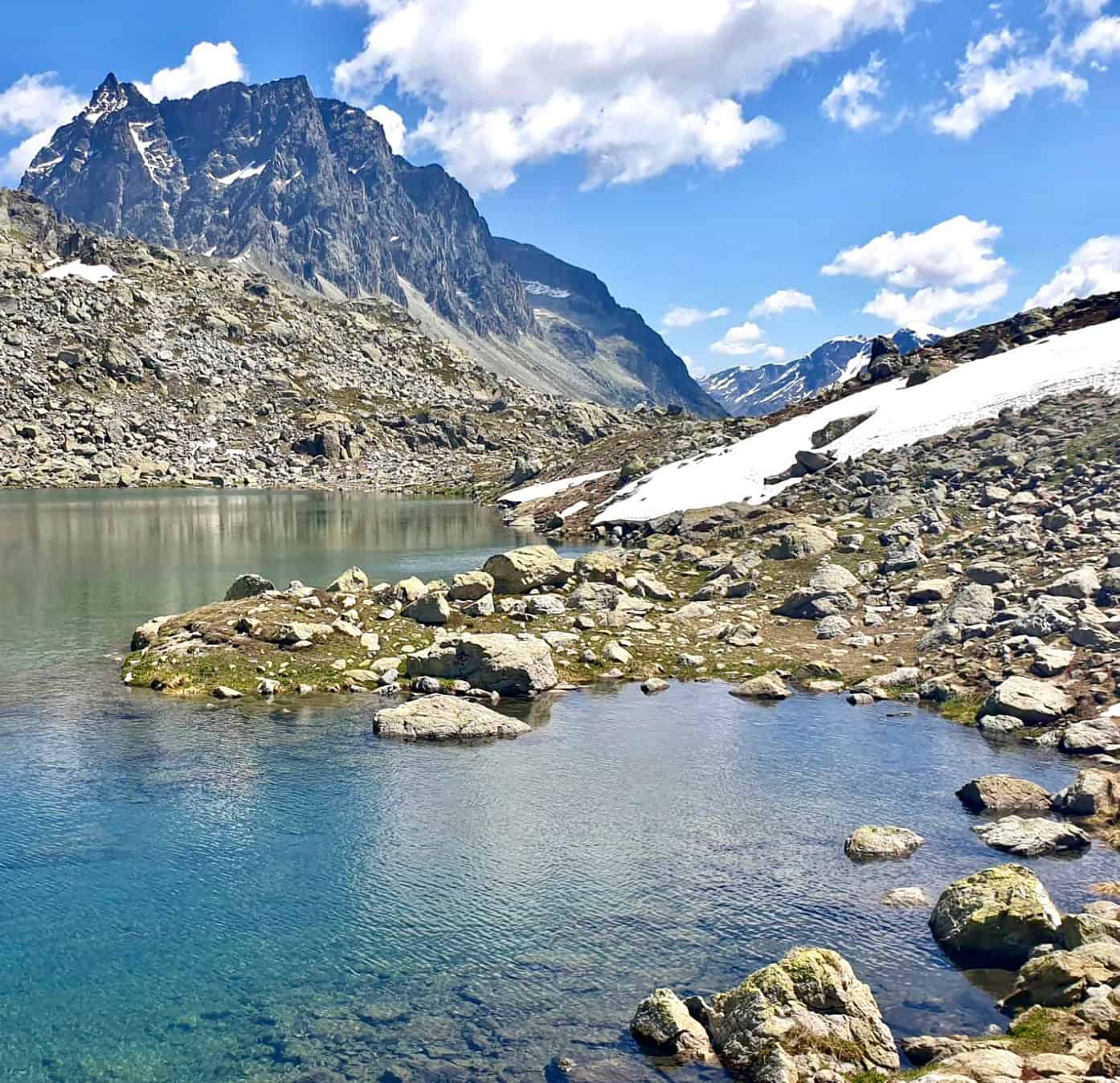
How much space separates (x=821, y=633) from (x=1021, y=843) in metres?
23.1

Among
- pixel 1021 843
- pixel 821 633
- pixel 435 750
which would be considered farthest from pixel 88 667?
pixel 1021 843

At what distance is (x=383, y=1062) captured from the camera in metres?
16.6

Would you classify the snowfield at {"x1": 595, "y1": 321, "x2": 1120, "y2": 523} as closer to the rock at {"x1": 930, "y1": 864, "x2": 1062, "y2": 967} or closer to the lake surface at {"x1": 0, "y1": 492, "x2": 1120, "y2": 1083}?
the lake surface at {"x1": 0, "y1": 492, "x2": 1120, "y2": 1083}

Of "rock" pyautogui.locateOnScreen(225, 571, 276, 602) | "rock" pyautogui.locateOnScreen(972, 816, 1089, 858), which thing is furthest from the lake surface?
"rock" pyautogui.locateOnScreen(225, 571, 276, 602)

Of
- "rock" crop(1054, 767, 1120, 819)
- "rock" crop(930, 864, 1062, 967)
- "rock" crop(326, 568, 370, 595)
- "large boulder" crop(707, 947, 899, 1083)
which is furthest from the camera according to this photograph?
"rock" crop(326, 568, 370, 595)

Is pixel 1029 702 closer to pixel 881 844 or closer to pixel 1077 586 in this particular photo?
pixel 1077 586

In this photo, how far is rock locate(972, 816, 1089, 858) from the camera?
24906 millimetres

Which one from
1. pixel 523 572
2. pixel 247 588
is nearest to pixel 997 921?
pixel 523 572

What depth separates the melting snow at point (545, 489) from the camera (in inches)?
4862

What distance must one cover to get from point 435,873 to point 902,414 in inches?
3056

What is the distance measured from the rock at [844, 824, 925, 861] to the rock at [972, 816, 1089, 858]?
2.08 metres

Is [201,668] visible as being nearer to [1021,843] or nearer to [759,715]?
[759,715]

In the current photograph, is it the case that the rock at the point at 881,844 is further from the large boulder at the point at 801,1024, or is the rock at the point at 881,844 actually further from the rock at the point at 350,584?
the rock at the point at 350,584

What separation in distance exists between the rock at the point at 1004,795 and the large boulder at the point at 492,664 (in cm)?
1858
